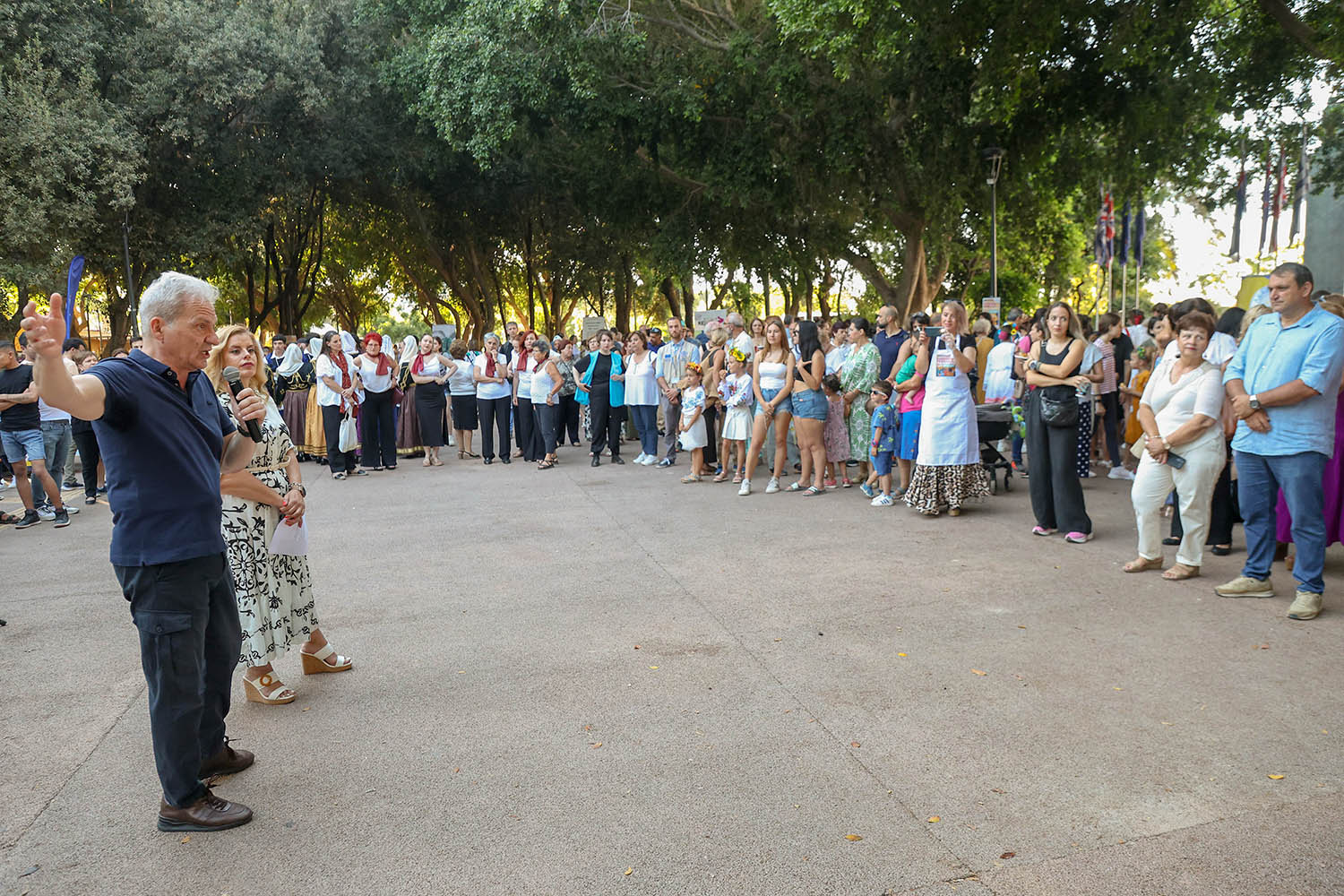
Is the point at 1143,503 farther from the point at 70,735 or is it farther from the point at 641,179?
the point at 641,179

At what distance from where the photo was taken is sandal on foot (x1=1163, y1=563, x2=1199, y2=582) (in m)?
6.79

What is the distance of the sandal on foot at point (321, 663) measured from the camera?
17.4 ft

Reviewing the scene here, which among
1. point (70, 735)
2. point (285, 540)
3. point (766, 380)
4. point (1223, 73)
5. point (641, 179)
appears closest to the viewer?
point (70, 735)

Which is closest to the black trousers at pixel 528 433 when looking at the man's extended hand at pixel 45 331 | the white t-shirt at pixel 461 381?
the white t-shirt at pixel 461 381

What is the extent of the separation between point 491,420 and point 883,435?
23.2 ft

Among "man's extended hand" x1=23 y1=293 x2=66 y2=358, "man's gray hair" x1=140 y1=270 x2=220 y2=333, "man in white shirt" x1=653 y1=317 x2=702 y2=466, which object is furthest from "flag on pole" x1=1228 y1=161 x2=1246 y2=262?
"man's extended hand" x1=23 y1=293 x2=66 y2=358

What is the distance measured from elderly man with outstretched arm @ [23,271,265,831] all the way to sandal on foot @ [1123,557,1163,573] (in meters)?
5.77

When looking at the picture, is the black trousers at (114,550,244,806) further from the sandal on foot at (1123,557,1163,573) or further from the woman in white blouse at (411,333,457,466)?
the woman in white blouse at (411,333,457,466)

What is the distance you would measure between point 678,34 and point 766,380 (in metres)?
11.2

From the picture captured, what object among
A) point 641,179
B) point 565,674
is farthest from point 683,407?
point 641,179

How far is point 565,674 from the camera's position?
5.21m

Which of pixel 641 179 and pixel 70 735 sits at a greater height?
pixel 641 179

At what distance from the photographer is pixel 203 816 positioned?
363cm

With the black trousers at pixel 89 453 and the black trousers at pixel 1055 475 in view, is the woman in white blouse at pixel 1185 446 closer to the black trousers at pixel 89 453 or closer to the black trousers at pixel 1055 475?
the black trousers at pixel 1055 475
